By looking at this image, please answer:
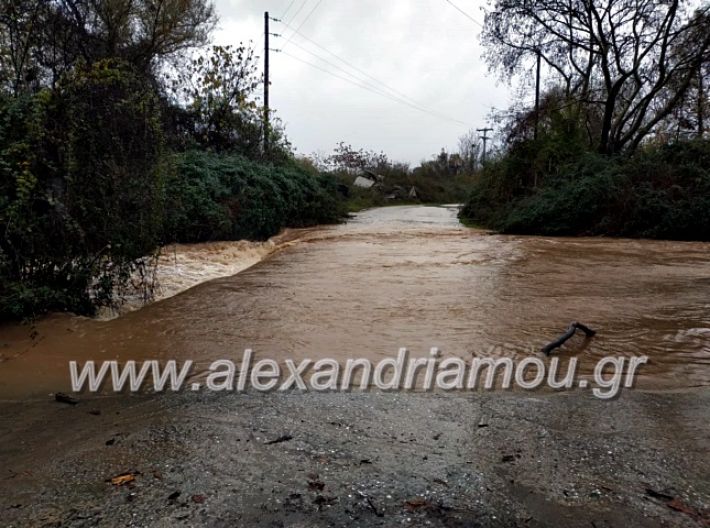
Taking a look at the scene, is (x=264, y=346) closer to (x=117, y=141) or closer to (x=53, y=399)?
(x=53, y=399)

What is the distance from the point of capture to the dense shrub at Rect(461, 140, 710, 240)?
587 inches

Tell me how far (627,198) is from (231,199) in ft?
39.6

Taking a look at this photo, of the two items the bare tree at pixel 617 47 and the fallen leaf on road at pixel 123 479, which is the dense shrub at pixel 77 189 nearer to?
the fallen leaf on road at pixel 123 479

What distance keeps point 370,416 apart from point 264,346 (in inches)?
71.9

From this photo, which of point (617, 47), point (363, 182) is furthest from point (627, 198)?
point (363, 182)

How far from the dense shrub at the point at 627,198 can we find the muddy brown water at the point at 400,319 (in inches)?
227

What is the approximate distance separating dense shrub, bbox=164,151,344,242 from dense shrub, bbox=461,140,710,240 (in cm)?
835

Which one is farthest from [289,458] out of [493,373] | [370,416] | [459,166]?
[459,166]

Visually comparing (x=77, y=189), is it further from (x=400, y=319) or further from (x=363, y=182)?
(x=363, y=182)

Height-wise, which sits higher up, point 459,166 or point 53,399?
point 459,166

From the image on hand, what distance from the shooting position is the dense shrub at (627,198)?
48.9 ft

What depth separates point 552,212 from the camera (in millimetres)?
17438

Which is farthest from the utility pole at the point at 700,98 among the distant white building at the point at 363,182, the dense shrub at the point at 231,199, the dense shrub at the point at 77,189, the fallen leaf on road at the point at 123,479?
the distant white building at the point at 363,182

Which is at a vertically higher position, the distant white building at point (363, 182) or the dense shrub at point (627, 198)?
the distant white building at point (363, 182)
